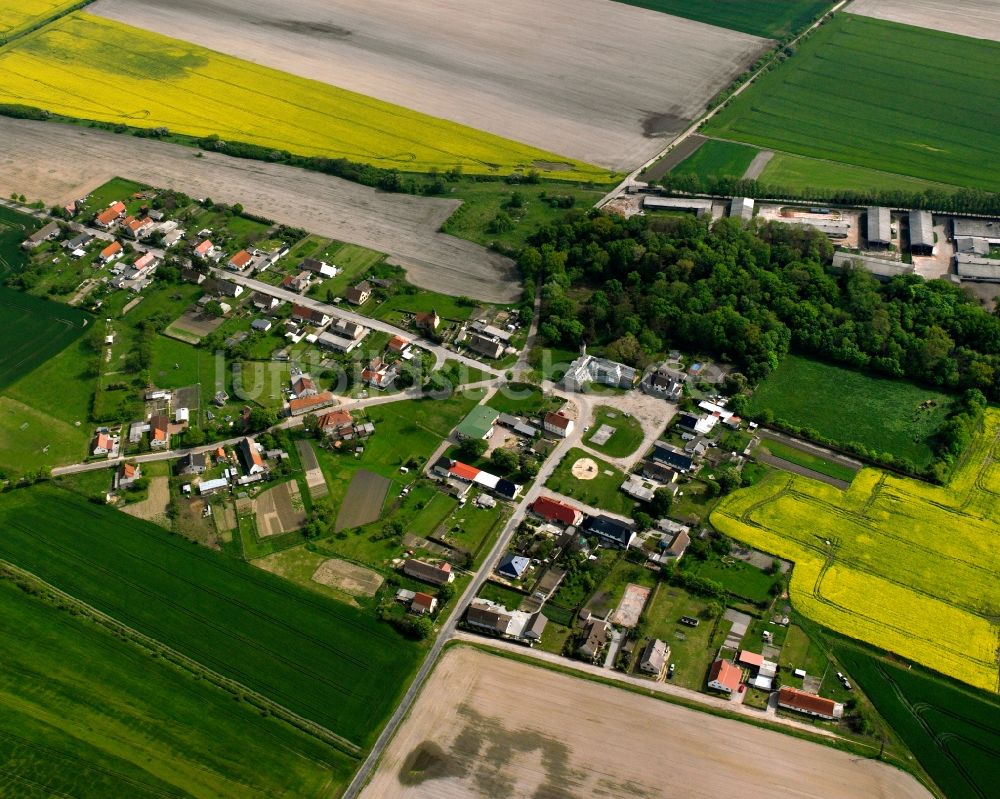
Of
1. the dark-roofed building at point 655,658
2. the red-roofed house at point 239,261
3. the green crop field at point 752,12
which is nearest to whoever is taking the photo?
the dark-roofed building at point 655,658

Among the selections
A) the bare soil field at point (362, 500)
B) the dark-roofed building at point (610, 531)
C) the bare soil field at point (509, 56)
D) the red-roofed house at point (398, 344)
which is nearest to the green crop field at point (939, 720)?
the dark-roofed building at point (610, 531)

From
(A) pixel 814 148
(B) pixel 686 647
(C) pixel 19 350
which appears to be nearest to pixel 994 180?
(A) pixel 814 148

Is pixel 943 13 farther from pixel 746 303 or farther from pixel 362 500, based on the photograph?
pixel 362 500

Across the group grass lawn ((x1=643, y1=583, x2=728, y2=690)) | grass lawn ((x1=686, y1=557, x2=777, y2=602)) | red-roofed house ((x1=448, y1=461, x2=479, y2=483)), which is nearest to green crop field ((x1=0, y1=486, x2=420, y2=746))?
red-roofed house ((x1=448, y1=461, x2=479, y2=483))

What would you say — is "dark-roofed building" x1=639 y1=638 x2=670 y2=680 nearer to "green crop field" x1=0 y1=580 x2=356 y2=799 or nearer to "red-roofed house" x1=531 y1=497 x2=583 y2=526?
"red-roofed house" x1=531 y1=497 x2=583 y2=526

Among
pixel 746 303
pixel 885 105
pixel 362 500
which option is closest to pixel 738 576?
pixel 362 500

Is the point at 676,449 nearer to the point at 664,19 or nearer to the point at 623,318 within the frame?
the point at 623,318

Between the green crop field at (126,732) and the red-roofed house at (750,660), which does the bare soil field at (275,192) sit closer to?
the red-roofed house at (750,660)
